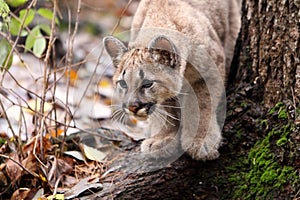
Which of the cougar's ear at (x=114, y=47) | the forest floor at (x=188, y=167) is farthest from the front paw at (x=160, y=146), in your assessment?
the cougar's ear at (x=114, y=47)

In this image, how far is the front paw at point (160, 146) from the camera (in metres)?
3.75

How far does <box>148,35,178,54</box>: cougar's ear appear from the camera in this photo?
3.58 metres

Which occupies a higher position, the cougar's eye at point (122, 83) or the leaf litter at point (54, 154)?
the cougar's eye at point (122, 83)

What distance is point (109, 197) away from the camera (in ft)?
11.5

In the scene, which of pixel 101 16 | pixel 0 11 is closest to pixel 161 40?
pixel 0 11

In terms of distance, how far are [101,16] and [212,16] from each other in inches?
272

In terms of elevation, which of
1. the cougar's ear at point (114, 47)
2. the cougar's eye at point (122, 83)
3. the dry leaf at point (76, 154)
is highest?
the cougar's ear at point (114, 47)

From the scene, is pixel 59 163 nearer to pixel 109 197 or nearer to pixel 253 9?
pixel 109 197

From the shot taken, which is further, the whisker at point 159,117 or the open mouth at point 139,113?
the whisker at point 159,117

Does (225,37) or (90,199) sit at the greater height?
(225,37)

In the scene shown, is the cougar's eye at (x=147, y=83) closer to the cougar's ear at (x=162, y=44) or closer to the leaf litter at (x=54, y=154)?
the cougar's ear at (x=162, y=44)

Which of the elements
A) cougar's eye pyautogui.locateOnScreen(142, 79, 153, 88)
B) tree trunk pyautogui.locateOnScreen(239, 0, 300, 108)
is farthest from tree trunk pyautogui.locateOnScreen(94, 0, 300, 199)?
cougar's eye pyautogui.locateOnScreen(142, 79, 153, 88)

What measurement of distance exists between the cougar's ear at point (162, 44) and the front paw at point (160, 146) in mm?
649

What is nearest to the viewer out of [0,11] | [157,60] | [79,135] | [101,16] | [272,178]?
[0,11]
